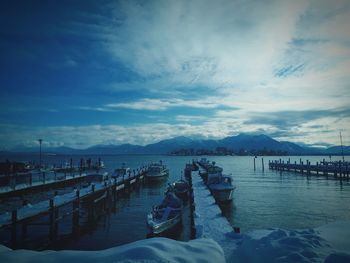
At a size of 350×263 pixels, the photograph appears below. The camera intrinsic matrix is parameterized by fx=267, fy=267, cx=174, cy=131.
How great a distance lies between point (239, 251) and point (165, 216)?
12.4 m

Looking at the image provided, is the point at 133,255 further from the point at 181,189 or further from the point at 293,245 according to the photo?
the point at 181,189

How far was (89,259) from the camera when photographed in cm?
795

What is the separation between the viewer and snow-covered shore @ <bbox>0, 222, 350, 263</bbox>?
788 centimetres

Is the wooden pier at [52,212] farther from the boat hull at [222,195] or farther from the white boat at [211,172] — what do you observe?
the white boat at [211,172]

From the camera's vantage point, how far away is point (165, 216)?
76.3ft

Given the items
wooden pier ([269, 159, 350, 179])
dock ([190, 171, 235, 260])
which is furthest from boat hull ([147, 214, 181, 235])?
wooden pier ([269, 159, 350, 179])

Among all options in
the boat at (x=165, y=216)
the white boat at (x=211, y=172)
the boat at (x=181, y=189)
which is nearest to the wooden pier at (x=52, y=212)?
the boat at (x=165, y=216)

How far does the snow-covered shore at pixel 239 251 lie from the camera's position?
25.8ft

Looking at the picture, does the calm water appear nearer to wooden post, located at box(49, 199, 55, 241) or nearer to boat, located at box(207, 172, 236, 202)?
wooden post, located at box(49, 199, 55, 241)

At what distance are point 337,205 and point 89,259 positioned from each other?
35922 millimetres

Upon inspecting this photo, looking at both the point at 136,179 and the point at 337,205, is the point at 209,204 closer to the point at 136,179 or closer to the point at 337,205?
the point at 337,205

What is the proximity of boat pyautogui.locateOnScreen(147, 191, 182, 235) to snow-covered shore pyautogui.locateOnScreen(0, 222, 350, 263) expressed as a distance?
10.2 metres

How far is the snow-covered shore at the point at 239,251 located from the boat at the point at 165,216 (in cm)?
1021

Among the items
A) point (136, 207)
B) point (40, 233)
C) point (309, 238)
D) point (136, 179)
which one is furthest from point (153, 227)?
point (136, 179)
